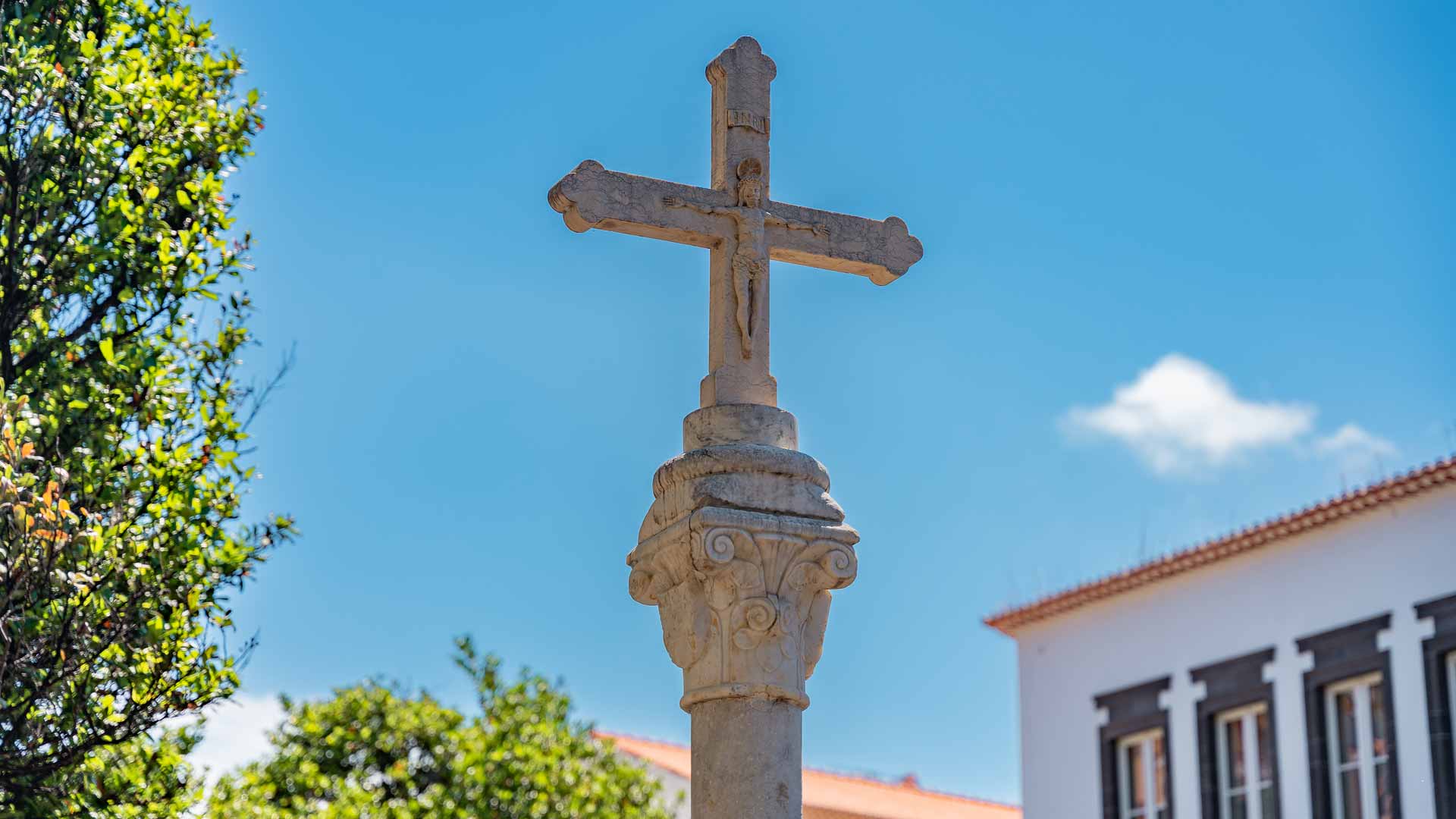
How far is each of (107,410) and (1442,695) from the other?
1617cm

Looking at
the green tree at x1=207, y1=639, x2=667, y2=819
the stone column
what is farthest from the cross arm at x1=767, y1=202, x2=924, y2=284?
the green tree at x1=207, y1=639, x2=667, y2=819

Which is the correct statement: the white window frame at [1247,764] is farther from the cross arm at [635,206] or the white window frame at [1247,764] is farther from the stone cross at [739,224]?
the cross arm at [635,206]

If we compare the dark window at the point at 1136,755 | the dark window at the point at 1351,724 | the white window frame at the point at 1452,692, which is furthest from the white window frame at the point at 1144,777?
the white window frame at the point at 1452,692

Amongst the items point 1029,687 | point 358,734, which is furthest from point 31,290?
point 1029,687


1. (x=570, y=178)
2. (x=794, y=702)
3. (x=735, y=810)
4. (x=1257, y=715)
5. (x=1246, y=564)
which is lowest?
(x=735, y=810)

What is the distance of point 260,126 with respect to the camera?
39.5 ft

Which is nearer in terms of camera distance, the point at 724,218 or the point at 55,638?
the point at 724,218

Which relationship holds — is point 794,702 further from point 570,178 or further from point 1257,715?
Answer: point 1257,715

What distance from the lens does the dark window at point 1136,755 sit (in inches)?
989

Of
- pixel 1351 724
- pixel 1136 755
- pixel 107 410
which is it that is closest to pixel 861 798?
pixel 1136 755

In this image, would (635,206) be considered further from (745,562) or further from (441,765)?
(441,765)

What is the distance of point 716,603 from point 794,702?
1.76 ft

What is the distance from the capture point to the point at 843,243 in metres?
8.95

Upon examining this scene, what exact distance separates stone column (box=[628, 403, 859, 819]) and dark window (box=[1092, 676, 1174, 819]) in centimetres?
1830
